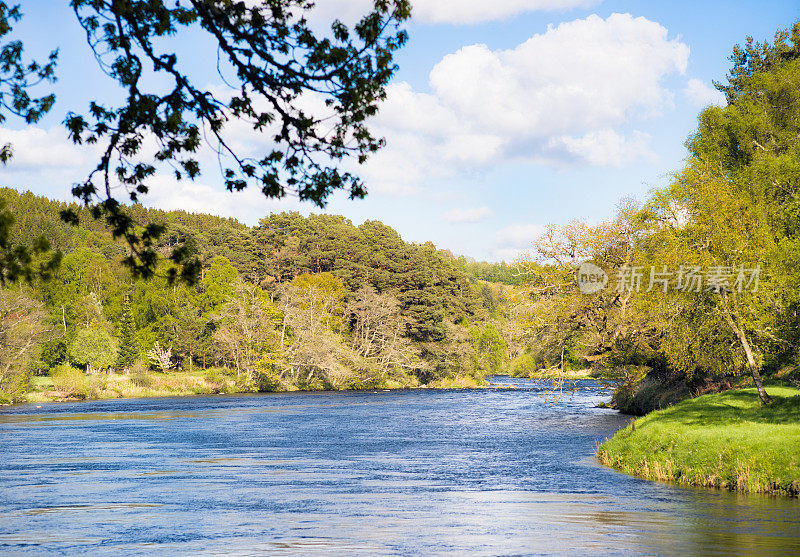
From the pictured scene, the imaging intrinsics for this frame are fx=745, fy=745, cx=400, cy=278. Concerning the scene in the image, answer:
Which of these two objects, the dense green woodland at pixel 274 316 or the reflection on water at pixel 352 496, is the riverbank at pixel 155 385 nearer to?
the dense green woodland at pixel 274 316

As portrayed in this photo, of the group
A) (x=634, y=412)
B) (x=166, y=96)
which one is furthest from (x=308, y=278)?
(x=166, y=96)

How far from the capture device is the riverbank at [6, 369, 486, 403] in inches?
2783

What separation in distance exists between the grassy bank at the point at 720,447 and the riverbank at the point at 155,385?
55271mm

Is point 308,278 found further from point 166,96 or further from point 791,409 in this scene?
point 166,96

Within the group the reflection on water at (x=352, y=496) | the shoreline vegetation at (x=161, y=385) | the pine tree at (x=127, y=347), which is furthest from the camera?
the pine tree at (x=127, y=347)

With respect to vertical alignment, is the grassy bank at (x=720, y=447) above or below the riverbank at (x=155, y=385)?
above

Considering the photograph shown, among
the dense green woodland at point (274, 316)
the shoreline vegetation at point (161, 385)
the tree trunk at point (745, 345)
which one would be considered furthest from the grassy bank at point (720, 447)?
the dense green woodland at point (274, 316)

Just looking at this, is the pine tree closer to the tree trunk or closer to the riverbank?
the riverbank

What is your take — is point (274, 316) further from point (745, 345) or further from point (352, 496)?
point (352, 496)

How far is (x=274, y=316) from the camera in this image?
87812 mm

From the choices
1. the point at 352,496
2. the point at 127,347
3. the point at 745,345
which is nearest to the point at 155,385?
the point at 127,347

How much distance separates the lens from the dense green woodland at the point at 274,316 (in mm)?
83000

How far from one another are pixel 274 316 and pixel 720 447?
68.4 m

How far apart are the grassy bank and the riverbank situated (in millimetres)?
55271
